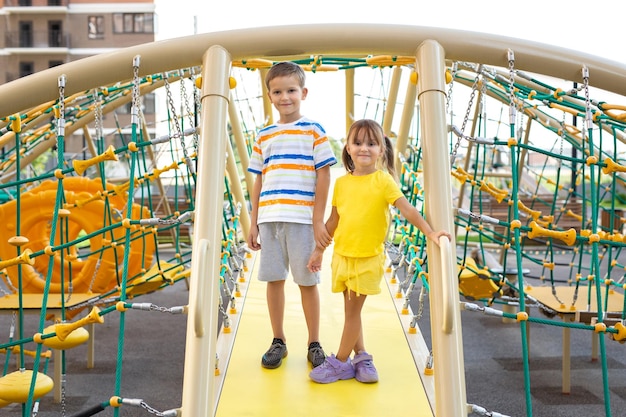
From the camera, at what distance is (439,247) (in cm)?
175

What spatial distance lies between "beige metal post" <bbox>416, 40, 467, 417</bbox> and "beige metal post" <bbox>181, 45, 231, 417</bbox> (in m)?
0.51

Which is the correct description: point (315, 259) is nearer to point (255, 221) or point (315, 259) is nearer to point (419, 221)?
point (255, 221)

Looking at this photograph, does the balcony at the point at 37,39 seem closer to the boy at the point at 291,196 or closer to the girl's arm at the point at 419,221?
the boy at the point at 291,196

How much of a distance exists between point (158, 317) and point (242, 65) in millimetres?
3338

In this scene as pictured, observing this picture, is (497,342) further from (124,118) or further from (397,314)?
(124,118)

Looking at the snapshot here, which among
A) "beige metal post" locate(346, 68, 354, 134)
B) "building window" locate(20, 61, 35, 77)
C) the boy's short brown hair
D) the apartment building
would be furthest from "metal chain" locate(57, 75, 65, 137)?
"building window" locate(20, 61, 35, 77)

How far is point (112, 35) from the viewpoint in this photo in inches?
706

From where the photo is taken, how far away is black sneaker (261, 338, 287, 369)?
2.13m

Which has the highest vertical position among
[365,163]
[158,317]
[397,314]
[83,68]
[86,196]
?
[83,68]

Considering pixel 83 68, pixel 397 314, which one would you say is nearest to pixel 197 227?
pixel 83 68

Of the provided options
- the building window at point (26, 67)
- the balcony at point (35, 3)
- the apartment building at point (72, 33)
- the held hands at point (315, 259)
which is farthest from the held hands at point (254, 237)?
the balcony at point (35, 3)

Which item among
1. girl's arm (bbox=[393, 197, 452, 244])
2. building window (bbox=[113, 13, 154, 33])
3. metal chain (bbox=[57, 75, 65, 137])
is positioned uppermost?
building window (bbox=[113, 13, 154, 33])

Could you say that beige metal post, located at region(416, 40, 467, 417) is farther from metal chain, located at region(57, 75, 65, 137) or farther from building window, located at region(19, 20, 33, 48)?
building window, located at region(19, 20, 33, 48)

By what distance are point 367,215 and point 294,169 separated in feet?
0.91
